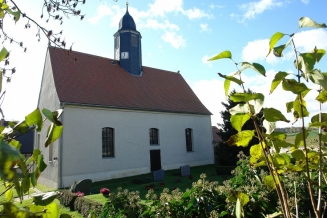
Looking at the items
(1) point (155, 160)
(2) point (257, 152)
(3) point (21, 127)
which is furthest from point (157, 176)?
(3) point (21, 127)

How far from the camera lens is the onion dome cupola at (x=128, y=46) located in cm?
1903

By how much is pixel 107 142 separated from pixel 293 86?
1497 cm

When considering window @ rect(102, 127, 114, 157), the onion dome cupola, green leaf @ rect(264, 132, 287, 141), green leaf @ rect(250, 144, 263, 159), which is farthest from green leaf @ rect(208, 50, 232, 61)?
the onion dome cupola

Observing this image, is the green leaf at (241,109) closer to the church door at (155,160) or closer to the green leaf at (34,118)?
the green leaf at (34,118)

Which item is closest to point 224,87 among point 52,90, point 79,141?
point 79,141

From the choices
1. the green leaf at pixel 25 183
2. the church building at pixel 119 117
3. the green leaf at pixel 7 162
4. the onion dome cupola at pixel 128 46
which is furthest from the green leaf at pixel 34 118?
the onion dome cupola at pixel 128 46

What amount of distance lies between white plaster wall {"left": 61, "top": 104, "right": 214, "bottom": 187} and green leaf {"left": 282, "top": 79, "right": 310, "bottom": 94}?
1367cm

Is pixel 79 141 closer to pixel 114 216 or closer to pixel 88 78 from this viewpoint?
pixel 88 78

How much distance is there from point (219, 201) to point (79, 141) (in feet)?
39.9

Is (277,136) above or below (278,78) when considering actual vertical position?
below

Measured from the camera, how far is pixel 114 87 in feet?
54.9

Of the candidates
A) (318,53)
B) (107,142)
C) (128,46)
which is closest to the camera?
(318,53)

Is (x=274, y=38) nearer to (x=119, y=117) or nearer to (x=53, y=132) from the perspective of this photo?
(x=53, y=132)

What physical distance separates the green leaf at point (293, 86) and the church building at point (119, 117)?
11.2 m
